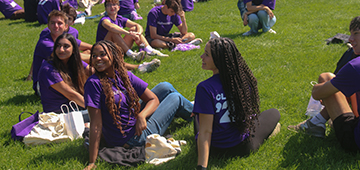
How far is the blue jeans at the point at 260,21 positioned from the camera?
9.05 m

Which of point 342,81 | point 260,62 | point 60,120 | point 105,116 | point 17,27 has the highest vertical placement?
point 342,81

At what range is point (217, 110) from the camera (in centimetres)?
320

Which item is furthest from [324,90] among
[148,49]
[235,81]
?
[148,49]

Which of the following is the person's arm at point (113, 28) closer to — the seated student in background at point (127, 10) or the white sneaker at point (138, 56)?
the white sneaker at point (138, 56)

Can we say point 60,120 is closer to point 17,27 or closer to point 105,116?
point 105,116

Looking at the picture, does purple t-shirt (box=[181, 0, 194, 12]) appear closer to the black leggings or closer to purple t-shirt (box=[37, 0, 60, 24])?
purple t-shirt (box=[37, 0, 60, 24])

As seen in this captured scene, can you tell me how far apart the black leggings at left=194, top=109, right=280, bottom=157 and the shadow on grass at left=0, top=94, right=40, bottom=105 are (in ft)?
12.9

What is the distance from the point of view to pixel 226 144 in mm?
3492

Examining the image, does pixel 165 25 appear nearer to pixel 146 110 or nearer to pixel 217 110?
pixel 146 110

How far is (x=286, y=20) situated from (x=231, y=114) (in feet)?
27.4

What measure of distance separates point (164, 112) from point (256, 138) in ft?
3.99

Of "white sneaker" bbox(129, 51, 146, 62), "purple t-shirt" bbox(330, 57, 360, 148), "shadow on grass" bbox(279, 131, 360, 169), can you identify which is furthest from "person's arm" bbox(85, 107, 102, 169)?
"white sneaker" bbox(129, 51, 146, 62)

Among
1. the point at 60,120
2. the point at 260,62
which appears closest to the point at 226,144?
the point at 60,120

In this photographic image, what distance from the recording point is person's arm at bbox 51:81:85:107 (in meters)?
4.60
